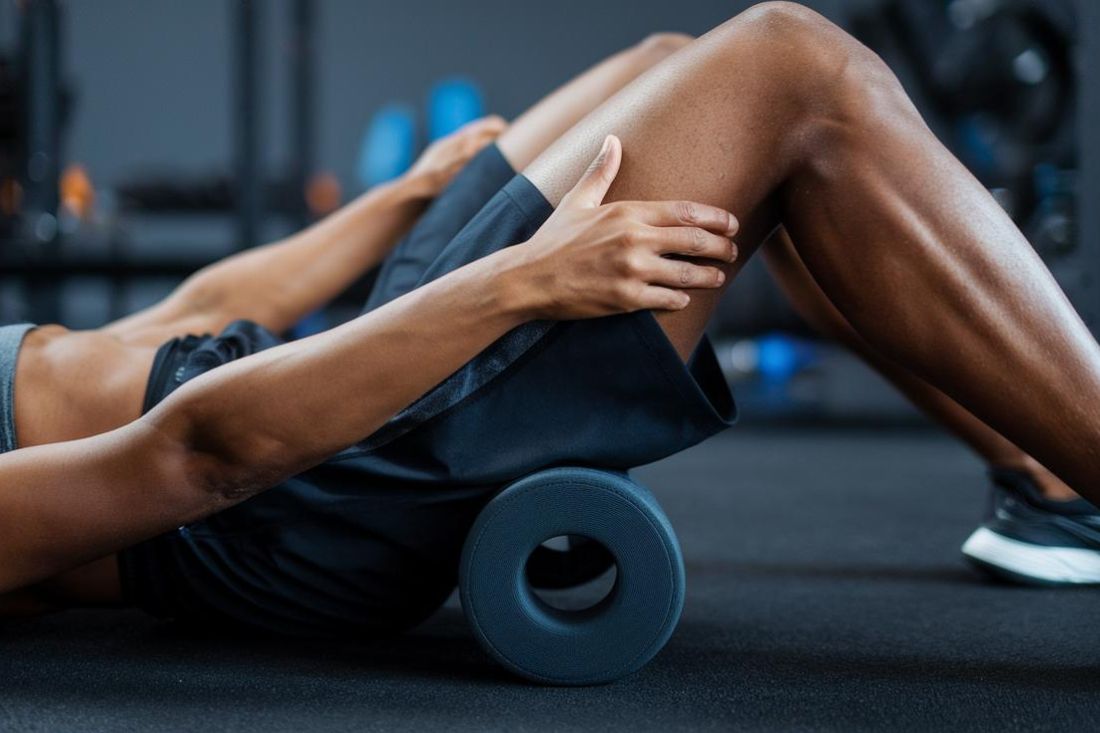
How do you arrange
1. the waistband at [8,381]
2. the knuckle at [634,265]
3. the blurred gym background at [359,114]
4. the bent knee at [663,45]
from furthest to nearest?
the blurred gym background at [359,114]
the bent knee at [663,45]
the waistband at [8,381]
the knuckle at [634,265]

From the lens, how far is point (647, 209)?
87cm

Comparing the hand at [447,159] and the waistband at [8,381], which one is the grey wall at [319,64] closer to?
the hand at [447,159]

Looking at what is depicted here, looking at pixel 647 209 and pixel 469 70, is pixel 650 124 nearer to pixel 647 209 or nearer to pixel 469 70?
pixel 647 209

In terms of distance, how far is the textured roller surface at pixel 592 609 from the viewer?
914mm

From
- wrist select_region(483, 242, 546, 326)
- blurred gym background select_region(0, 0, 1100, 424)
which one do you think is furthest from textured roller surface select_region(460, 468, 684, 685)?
blurred gym background select_region(0, 0, 1100, 424)

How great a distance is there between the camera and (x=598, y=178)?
90 cm

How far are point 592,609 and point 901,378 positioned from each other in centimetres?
Result: 58

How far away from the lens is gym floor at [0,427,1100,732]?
2.83 feet

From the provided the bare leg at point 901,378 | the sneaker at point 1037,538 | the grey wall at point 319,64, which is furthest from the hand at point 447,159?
the grey wall at point 319,64

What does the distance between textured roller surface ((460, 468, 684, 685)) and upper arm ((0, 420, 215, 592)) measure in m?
0.25

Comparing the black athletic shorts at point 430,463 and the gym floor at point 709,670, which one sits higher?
the black athletic shorts at point 430,463

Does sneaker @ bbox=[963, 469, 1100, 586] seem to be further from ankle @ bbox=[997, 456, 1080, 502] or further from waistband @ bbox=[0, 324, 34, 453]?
waistband @ bbox=[0, 324, 34, 453]

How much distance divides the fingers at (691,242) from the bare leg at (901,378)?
410 millimetres

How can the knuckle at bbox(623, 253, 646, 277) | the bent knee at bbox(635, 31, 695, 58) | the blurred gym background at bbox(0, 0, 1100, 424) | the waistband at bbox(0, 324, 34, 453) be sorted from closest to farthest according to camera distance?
the knuckle at bbox(623, 253, 646, 277), the waistband at bbox(0, 324, 34, 453), the bent knee at bbox(635, 31, 695, 58), the blurred gym background at bbox(0, 0, 1100, 424)
